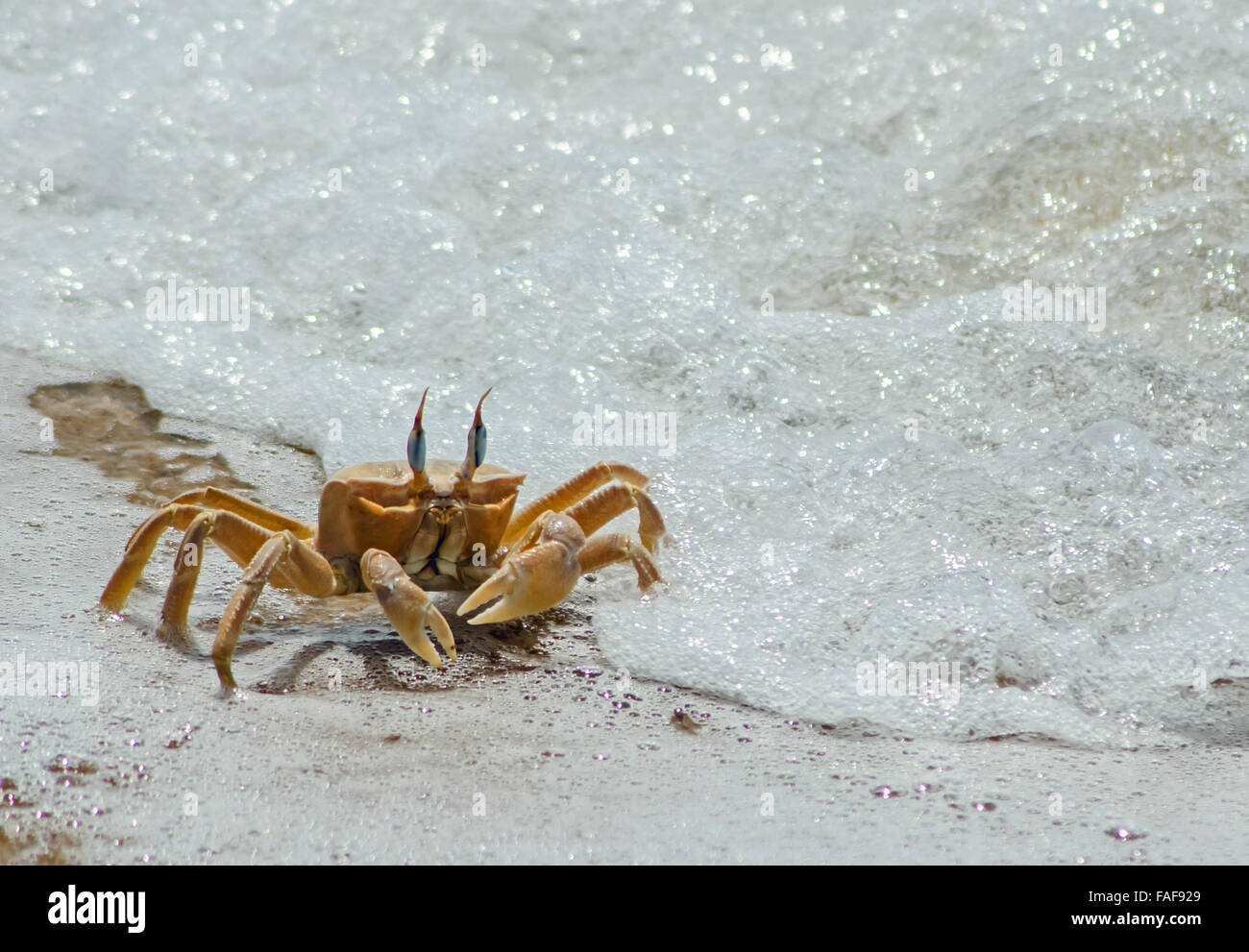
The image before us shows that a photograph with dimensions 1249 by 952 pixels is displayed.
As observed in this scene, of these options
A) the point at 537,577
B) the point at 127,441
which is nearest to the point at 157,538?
the point at 537,577

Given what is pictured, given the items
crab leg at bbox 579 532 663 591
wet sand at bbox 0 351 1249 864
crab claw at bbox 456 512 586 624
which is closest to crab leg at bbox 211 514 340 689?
wet sand at bbox 0 351 1249 864

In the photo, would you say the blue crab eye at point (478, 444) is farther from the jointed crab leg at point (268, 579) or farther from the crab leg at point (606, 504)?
the jointed crab leg at point (268, 579)

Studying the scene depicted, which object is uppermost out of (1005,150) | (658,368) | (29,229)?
(1005,150)

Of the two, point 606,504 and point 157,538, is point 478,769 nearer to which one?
point 606,504

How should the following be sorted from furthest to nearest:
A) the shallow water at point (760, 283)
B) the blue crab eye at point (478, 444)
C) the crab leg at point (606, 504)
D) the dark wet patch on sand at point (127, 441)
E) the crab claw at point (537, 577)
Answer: the dark wet patch on sand at point (127, 441), the crab leg at point (606, 504), the shallow water at point (760, 283), the blue crab eye at point (478, 444), the crab claw at point (537, 577)

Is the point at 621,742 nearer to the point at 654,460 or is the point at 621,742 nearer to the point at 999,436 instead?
the point at 654,460

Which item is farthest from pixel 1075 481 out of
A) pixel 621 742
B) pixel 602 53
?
pixel 602 53

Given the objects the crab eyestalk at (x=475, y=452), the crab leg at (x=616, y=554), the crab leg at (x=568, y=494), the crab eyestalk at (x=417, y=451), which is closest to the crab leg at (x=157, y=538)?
the crab eyestalk at (x=417, y=451)
